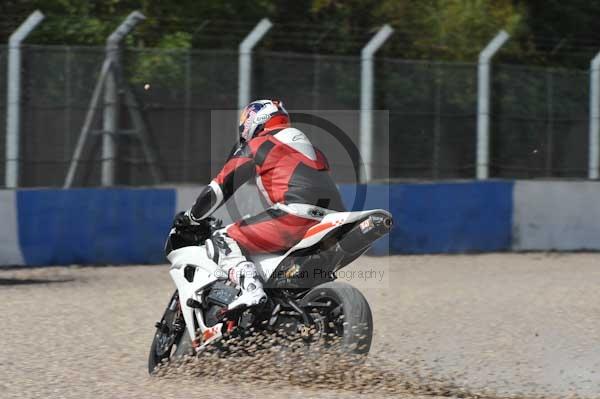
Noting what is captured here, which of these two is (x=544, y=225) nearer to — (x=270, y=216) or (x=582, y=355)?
(x=582, y=355)

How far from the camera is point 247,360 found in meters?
6.33

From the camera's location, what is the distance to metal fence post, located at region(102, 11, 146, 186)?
12.7 m

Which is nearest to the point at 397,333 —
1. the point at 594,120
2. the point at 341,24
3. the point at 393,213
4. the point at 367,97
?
the point at 393,213

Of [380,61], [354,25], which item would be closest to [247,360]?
[380,61]

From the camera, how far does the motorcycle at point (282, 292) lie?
19.9 ft

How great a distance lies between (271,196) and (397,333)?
2215mm

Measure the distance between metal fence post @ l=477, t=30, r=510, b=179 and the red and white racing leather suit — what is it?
8.08 m

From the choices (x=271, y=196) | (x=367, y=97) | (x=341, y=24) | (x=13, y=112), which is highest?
(x=341, y=24)

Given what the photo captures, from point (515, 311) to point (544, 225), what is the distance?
15.7 ft

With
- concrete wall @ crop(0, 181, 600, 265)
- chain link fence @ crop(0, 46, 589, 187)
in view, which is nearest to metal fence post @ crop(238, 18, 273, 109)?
chain link fence @ crop(0, 46, 589, 187)

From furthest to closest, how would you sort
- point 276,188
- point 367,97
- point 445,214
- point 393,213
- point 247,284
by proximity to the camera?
point 367,97, point 445,214, point 393,213, point 276,188, point 247,284

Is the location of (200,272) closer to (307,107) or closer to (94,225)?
(94,225)

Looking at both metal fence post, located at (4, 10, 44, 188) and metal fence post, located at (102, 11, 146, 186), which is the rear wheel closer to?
metal fence post, located at (4, 10, 44, 188)

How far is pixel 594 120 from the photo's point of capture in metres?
14.8
